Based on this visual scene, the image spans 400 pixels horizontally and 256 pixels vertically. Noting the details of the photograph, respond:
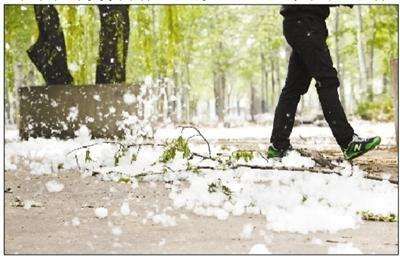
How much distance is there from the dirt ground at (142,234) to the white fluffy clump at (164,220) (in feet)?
0.08

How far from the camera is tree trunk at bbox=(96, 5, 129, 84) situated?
7.70m

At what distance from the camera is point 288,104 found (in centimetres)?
371

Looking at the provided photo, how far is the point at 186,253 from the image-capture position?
1.75 metres

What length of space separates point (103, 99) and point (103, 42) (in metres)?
0.96

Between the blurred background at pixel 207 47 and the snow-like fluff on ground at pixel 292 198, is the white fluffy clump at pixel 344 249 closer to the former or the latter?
the snow-like fluff on ground at pixel 292 198

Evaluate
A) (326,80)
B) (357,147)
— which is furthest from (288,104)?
(357,147)

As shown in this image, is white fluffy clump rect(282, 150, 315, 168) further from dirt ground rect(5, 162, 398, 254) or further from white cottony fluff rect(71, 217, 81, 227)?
white cottony fluff rect(71, 217, 81, 227)

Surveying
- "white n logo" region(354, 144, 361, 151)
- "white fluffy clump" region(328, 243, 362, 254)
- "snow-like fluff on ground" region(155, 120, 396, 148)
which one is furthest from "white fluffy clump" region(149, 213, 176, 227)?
"snow-like fluff on ground" region(155, 120, 396, 148)

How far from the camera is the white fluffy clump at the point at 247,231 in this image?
6.49 ft

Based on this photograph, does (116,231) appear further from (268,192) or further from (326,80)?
(326,80)

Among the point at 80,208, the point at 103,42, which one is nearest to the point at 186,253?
the point at 80,208

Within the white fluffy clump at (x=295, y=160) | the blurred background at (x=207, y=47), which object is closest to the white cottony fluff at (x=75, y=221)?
the white fluffy clump at (x=295, y=160)

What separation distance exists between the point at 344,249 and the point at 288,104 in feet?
6.51

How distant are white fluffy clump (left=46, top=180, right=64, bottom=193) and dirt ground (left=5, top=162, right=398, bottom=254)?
304 millimetres
